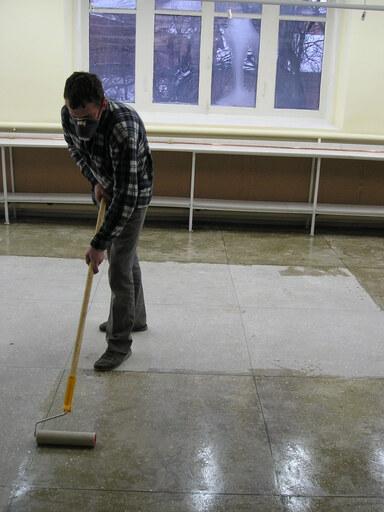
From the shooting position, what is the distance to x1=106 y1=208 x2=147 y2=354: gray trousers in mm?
2789

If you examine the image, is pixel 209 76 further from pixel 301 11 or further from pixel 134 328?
pixel 134 328

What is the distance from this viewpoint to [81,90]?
7.66ft

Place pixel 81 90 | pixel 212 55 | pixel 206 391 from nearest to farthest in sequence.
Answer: pixel 81 90 < pixel 206 391 < pixel 212 55

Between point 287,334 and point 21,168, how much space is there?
3.81 metres

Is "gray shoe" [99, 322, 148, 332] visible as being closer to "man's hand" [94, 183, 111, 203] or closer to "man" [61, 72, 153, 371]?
"man" [61, 72, 153, 371]

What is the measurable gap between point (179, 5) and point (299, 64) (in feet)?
4.74

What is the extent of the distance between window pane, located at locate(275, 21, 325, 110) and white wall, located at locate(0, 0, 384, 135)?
0.37m

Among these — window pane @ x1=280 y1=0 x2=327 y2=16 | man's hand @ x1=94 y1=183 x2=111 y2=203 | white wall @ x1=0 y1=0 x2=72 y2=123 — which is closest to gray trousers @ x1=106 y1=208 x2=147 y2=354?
man's hand @ x1=94 y1=183 x2=111 y2=203

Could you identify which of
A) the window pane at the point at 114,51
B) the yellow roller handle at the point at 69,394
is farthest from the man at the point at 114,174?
the window pane at the point at 114,51

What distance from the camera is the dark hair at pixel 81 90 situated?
7.65ft

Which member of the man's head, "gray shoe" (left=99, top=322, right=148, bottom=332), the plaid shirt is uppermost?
the man's head

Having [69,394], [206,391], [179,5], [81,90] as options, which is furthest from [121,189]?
[179,5]

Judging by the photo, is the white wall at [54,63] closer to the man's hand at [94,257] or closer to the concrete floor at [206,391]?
the concrete floor at [206,391]

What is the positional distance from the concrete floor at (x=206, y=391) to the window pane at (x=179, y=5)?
2942mm
